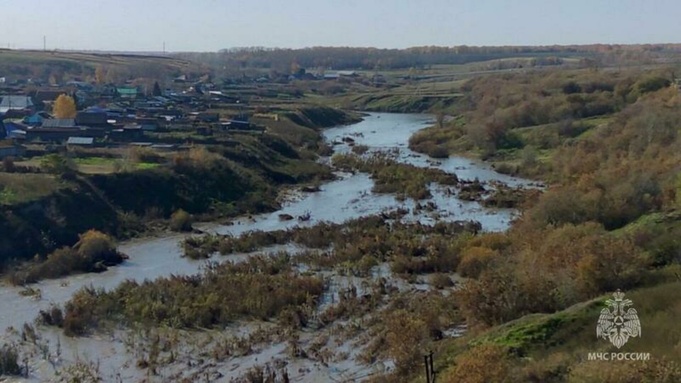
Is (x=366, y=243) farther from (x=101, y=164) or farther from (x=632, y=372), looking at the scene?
(x=632, y=372)

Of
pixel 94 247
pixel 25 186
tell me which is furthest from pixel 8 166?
pixel 94 247

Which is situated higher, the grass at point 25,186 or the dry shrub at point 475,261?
the grass at point 25,186

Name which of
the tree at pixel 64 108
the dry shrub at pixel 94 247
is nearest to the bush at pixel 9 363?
the dry shrub at pixel 94 247

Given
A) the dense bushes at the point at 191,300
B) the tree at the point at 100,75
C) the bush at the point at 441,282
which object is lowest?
the dense bushes at the point at 191,300

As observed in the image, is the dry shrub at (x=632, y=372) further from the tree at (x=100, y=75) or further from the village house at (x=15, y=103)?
the tree at (x=100, y=75)

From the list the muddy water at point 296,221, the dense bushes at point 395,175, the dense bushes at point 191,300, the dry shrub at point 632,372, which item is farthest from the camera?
the dense bushes at point 395,175

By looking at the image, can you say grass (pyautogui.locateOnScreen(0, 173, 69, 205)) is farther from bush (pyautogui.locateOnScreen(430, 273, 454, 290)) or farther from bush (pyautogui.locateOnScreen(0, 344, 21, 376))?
bush (pyautogui.locateOnScreen(430, 273, 454, 290))

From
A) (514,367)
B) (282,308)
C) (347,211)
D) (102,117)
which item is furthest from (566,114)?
(514,367)
